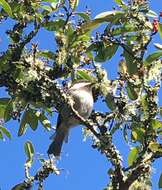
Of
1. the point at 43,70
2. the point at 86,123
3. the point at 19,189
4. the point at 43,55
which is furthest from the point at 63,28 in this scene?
the point at 19,189

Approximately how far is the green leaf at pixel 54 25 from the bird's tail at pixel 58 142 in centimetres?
90

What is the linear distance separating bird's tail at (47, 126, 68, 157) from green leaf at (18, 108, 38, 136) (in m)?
0.22

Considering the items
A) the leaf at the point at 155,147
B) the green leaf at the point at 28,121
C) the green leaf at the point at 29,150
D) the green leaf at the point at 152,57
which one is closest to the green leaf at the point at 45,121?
the green leaf at the point at 28,121

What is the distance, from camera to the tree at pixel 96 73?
413 centimetres

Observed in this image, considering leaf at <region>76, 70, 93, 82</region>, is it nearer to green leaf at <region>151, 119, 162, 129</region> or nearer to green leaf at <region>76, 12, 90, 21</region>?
green leaf at <region>76, 12, 90, 21</region>

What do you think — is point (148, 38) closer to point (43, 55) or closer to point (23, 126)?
point (43, 55)

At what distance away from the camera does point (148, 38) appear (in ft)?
15.1

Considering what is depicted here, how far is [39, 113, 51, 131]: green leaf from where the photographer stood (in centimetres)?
528

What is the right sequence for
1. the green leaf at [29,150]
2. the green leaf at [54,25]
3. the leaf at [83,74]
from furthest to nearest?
the green leaf at [54,25] → the leaf at [83,74] → the green leaf at [29,150]

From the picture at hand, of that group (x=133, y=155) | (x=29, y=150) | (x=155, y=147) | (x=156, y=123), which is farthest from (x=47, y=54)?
(x=155, y=147)

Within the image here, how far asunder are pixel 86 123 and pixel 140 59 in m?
0.77

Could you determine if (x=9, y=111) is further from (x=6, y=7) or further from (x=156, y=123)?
(x=156, y=123)

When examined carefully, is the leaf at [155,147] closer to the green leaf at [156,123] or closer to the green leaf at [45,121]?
the green leaf at [156,123]

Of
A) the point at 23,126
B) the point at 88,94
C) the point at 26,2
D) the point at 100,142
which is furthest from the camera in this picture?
the point at 88,94
